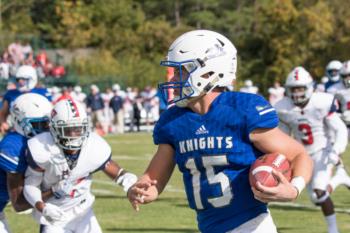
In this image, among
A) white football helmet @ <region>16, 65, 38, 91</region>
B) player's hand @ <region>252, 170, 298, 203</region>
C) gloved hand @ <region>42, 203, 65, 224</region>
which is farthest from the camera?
white football helmet @ <region>16, 65, 38, 91</region>

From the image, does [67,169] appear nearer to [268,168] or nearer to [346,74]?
[268,168]

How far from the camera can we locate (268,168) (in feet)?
13.4

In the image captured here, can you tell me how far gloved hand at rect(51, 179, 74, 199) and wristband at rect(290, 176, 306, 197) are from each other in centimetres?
248

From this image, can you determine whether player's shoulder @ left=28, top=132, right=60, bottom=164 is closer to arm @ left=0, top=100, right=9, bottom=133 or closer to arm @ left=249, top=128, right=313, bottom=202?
arm @ left=249, top=128, right=313, bottom=202

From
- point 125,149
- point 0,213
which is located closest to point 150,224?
point 0,213

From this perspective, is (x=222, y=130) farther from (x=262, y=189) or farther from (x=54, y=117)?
(x=54, y=117)

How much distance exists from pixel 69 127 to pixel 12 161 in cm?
52

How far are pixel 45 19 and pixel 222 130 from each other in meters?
47.4

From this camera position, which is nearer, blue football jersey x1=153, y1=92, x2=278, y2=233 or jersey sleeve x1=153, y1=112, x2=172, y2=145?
blue football jersey x1=153, y1=92, x2=278, y2=233

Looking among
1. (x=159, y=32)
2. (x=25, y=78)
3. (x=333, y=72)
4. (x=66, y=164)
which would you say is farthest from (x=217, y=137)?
(x=159, y=32)

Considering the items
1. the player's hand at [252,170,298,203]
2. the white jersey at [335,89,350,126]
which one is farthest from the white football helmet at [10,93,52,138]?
the white jersey at [335,89,350,126]

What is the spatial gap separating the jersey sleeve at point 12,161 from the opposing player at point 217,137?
6.78 feet

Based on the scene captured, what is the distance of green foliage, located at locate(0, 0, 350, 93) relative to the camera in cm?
3997

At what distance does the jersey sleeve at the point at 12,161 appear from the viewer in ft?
20.8
